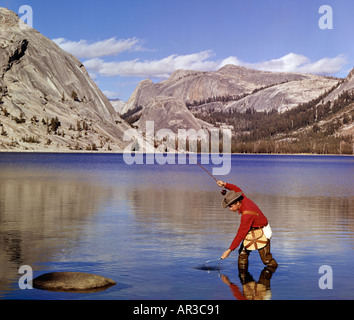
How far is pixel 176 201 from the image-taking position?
160ft

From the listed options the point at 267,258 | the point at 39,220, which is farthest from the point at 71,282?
the point at 39,220

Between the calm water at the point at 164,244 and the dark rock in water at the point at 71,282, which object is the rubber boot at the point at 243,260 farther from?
the dark rock in water at the point at 71,282

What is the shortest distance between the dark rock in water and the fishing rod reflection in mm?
3813

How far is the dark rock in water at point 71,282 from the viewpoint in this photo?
57.6ft

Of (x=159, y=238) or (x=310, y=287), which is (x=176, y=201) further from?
(x=310, y=287)

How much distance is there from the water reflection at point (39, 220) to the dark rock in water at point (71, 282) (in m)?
1.08

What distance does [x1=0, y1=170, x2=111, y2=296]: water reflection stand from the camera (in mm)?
22891

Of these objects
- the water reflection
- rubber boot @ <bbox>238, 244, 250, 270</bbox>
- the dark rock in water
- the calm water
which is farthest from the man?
the water reflection

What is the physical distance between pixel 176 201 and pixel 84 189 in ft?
42.7

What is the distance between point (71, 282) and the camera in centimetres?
1783

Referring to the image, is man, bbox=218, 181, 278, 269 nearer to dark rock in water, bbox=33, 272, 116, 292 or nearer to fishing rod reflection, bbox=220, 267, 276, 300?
fishing rod reflection, bbox=220, 267, 276, 300

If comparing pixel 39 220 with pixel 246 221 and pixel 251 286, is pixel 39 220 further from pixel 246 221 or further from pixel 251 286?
pixel 251 286

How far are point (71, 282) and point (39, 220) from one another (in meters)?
16.6

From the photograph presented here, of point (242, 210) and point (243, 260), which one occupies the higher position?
point (242, 210)
